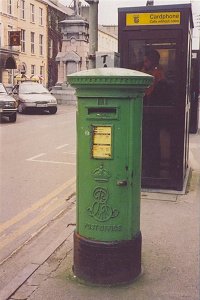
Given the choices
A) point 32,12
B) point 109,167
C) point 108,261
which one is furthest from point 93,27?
point 32,12

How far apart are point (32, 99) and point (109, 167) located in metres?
19.9

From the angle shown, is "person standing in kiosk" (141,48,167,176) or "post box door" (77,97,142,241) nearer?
"post box door" (77,97,142,241)

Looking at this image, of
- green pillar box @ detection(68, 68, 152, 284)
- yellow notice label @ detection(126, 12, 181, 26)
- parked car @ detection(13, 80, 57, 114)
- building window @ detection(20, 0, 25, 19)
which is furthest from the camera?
building window @ detection(20, 0, 25, 19)

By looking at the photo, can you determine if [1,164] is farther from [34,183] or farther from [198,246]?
[198,246]

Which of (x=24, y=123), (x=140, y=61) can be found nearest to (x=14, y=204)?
(x=140, y=61)

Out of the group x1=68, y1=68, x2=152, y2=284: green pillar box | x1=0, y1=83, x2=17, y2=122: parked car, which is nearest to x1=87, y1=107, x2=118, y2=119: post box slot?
x1=68, y1=68, x2=152, y2=284: green pillar box

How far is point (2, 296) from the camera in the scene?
12.2 ft

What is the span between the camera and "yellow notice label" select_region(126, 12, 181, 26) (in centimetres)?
647

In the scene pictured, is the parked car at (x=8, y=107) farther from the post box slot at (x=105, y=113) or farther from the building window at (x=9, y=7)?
the building window at (x=9, y=7)

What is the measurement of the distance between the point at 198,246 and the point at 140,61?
3.07 m

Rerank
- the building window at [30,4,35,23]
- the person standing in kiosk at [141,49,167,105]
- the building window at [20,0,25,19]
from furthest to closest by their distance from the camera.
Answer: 1. the building window at [30,4,35,23]
2. the building window at [20,0,25,19]
3. the person standing in kiosk at [141,49,167,105]

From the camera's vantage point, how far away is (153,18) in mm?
6578

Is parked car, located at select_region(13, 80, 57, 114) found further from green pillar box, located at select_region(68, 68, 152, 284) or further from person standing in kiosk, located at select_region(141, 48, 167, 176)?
green pillar box, located at select_region(68, 68, 152, 284)

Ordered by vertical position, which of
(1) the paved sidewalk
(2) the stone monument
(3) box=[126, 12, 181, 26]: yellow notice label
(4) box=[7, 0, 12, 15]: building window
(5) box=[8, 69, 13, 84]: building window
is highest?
(4) box=[7, 0, 12, 15]: building window
